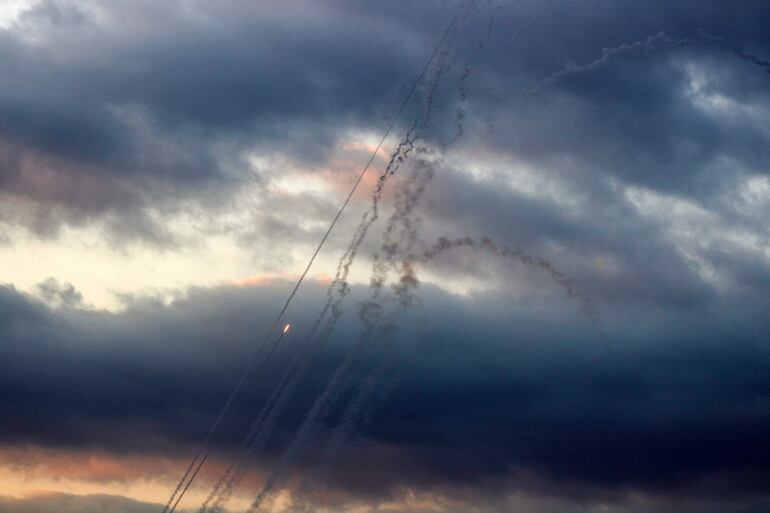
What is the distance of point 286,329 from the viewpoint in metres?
85.5

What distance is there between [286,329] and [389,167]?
36759mm

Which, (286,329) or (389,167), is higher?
(389,167)

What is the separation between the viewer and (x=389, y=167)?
90812 millimetres
